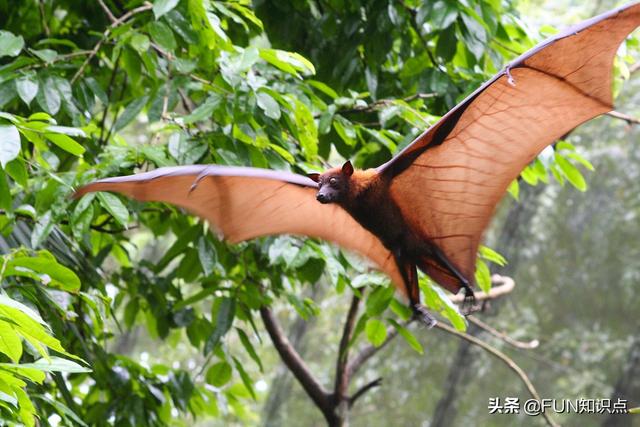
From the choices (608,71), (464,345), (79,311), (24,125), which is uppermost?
(608,71)

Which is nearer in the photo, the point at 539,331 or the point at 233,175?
the point at 233,175

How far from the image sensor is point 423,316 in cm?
299

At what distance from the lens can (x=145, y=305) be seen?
4293mm

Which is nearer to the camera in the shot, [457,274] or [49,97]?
[457,274]

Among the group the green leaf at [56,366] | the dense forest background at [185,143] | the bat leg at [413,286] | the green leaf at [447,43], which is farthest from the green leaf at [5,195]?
the green leaf at [447,43]

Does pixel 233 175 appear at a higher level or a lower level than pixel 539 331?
higher

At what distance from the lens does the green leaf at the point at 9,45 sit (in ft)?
9.75

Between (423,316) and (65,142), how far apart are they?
140 centimetres

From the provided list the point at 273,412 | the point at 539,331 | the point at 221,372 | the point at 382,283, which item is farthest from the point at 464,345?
the point at 382,283

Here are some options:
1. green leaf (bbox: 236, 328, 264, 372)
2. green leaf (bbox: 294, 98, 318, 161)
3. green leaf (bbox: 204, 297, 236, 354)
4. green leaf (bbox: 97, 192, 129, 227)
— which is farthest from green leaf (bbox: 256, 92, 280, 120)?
green leaf (bbox: 236, 328, 264, 372)

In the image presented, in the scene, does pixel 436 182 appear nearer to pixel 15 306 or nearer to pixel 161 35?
pixel 161 35

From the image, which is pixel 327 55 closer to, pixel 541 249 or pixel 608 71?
pixel 608 71

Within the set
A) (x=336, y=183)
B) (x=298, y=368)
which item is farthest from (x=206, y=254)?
(x=298, y=368)

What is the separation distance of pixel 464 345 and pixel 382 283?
5995 mm
